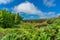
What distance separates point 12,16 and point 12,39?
1041 centimetres

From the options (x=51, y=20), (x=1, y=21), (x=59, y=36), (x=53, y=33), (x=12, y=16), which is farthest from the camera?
(x=51, y=20)

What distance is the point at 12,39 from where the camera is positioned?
605cm

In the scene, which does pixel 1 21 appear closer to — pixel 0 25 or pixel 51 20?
pixel 0 25

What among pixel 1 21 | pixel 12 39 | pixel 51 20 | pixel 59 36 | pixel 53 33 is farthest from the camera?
pixel 51 20

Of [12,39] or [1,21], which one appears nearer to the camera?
[12,39]

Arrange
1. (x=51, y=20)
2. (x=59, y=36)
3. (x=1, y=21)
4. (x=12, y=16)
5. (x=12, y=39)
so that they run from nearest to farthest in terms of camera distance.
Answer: (x=12, y=39)
(x=59, y=36)
(x=1, y=21)
(x=12, y=16)
(x=51, y=20)

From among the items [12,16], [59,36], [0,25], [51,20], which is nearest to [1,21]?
[0,25]

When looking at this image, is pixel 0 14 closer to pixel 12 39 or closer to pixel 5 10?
pixel 5 10

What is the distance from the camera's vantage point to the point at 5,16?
15562 mm

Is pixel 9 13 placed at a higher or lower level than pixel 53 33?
higher

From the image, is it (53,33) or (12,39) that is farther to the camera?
(53,33)

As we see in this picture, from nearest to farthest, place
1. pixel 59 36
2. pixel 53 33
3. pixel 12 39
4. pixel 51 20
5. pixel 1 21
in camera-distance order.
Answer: pixel 12 39, pixel 59 36, pixel 53 33, pixel 1 21, pixel 51 20

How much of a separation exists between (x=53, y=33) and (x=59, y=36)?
1.33 meters

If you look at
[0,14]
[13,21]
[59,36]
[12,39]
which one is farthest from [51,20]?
[12,39]
